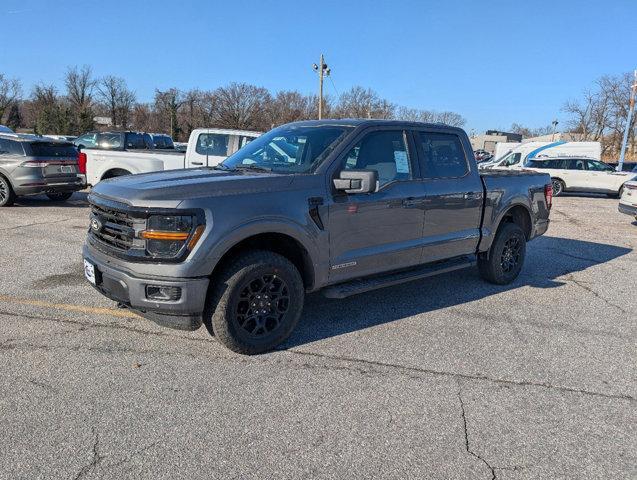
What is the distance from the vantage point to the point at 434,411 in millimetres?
3158

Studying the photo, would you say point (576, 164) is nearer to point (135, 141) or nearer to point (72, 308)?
point (135, 141)

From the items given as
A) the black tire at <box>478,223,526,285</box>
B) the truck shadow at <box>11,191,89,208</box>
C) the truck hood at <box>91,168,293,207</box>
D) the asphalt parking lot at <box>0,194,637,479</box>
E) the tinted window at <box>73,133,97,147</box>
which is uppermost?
the tinted window at <box>73,133,97,147</box>

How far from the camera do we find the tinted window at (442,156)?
16.4 feet

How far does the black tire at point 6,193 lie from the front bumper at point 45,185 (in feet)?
0.60

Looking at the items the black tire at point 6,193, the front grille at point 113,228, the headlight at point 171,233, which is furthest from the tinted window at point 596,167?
the front grille at point 113,228

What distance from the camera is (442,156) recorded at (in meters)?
5.25

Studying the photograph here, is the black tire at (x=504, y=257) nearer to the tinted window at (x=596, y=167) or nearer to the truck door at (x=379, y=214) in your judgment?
the truck door at (x=379, y=214)

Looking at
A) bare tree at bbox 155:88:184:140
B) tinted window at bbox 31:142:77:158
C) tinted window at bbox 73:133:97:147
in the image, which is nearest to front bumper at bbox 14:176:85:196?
tinted window at bbox 31:142:77:158

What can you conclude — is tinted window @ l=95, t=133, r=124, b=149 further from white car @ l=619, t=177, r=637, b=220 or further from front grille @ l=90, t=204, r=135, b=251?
white car @ l=619, t=177, r=637, b=220

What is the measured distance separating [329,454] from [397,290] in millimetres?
3215

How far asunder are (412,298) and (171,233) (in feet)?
9.96

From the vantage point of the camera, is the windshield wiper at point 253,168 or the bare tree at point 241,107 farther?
the bare tree at point 241,107

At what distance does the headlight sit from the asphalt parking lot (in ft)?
3.03

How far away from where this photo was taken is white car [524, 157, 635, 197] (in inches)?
762
